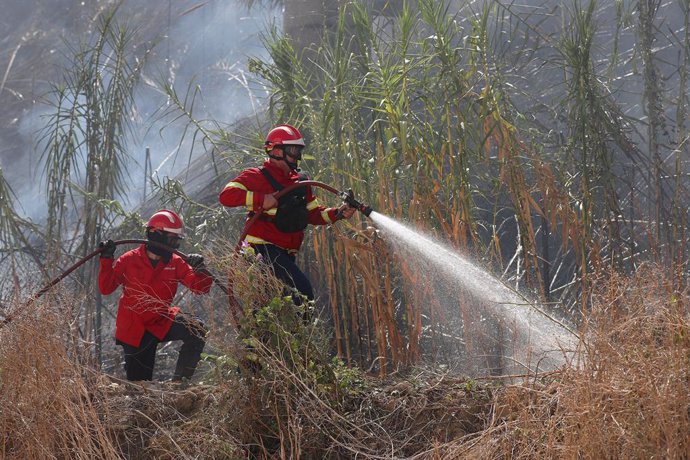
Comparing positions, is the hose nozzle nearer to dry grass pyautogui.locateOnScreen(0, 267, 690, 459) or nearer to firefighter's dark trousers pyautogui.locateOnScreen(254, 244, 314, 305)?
firefighter's dark trousers pyautogui.locateOnScreen(254, 244, 314, 305)

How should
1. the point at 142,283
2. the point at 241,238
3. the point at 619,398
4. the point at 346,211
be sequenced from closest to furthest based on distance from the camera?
the point at 619,398 < the point at 241,238 < the point at 346,211 < the point at 142,283

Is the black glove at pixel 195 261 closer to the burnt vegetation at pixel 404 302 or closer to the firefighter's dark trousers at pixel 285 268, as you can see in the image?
the burnt vegetation at pixel 404 302

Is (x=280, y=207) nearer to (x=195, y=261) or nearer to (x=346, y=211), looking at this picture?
(x=346, y=211)

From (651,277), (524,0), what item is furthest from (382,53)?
(524,0)

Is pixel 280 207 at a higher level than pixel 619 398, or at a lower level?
higher

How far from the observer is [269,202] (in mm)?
6191

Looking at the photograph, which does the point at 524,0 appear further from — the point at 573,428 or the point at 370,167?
the point at 573,428

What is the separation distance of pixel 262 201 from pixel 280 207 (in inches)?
5.7

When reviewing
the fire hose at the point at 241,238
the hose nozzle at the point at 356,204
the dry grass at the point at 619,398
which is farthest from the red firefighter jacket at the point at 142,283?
the dry grass at the point at 619,398

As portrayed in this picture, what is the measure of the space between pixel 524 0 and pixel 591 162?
7.67 meters

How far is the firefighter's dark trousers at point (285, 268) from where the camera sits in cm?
635

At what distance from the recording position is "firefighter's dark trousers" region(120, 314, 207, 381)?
6938 millimetres

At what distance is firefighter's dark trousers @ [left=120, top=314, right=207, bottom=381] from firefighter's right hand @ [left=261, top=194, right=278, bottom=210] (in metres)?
1.15

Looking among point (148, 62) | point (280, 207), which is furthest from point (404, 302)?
point (148, 62)
